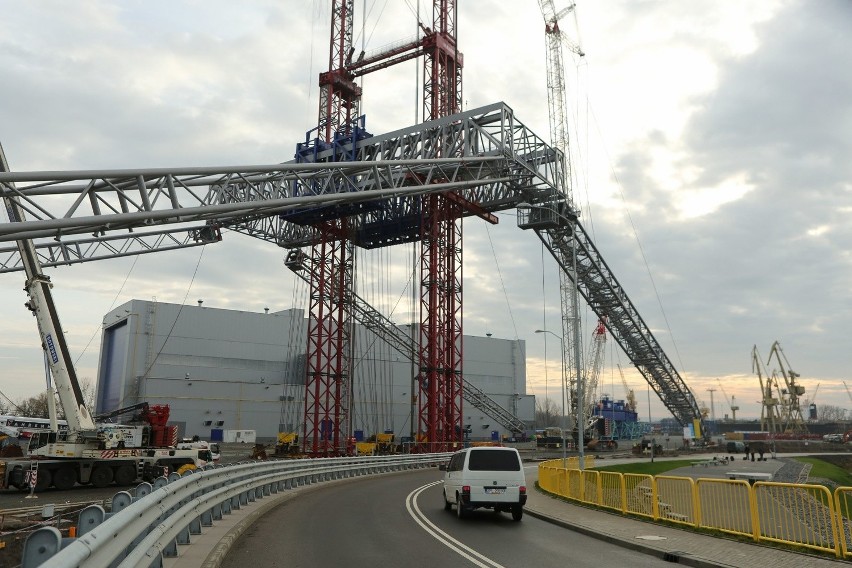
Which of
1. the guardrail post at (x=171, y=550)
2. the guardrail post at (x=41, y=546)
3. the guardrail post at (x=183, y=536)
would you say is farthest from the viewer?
the guardrail post at (x=183, y=536)

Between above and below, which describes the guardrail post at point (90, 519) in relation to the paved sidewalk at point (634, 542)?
above

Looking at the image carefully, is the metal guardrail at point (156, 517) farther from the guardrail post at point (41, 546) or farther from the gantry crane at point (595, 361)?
the gantry crane at point (595, 361)

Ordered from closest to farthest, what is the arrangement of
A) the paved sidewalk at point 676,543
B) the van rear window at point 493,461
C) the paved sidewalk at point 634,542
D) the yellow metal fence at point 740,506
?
the paved sidewalk at point 634,542
the paved sidewalk at point 676,543
the yellow metal fence at point 740,506
the van rear window at point 493,461

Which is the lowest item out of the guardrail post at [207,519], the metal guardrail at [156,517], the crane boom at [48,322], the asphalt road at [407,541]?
the asphalt road at [407,541]

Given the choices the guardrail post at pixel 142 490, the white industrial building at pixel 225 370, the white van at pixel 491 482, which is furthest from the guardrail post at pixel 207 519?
the white industrial building at pixel 225 370

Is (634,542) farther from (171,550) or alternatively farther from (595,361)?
(595,361)

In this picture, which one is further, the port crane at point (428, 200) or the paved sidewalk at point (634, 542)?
the port crane at point (428, 200)

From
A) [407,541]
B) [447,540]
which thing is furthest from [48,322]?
[447,540]

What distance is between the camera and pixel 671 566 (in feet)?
37.1

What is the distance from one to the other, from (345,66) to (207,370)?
3797 centimetres

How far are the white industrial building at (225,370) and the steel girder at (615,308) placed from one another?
2104cm

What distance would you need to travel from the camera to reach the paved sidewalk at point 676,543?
428 inches

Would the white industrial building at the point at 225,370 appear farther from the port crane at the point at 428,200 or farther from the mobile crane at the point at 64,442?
the mobile crane at the point at 64,442

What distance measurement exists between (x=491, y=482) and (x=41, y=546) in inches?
541
